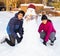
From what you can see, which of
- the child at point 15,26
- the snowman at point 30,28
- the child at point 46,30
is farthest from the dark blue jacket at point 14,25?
the child at point 46,30

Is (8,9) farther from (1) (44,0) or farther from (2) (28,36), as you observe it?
(2) (28,36)

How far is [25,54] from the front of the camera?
191 inches

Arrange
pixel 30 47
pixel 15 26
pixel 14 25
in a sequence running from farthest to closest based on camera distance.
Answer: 1. pixel 15 26
2. pixel 14 25
3. pixel 30 47

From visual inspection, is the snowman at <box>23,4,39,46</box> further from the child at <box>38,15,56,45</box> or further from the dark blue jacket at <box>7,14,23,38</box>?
the child at <box>38,15,56,45</box>

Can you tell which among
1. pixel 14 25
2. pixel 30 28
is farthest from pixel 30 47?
pixel 14 25

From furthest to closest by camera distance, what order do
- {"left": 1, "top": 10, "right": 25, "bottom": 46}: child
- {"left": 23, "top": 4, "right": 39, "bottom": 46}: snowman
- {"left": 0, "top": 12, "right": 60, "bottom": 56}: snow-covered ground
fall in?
{"left": 1, "top": 10, "right": 25, "bottom": 46}: child < {"left": 23, "top": 4, "right": 39, "bottom": 46}: snowman < {"left": 0, "top": 12, "right": 60, "bottom": 56}: snow-covered ground

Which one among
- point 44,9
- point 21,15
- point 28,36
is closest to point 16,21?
point 21,15

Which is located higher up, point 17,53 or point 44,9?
point 17,53

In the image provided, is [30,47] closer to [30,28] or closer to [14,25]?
[30,28]

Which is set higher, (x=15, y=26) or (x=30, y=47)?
(x=15, y=26)

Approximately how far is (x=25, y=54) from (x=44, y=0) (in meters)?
14.1

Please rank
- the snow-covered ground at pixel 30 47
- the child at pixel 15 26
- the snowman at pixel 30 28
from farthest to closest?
the child at pixel 15 26 < the snowman at pixel 30 28 < the snow-covered ground at pixel 30 47

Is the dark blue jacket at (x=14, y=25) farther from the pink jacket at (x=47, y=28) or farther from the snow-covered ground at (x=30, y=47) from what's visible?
the pink jacket at (x=47, y=28)

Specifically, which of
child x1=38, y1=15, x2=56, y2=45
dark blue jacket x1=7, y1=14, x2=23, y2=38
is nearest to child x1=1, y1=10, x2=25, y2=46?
dark blue jacket x1=7, y1=14, x2=23, y2=38
